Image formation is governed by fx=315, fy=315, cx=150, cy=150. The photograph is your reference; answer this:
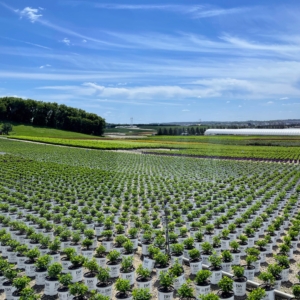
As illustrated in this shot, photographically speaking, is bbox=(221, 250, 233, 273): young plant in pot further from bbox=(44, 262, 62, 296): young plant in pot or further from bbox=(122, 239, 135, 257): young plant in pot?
bbox=(44, 262, 62, 296): young plant in pot

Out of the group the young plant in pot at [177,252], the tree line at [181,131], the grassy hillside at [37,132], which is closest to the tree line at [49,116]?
the grassy hillside at [37,132]

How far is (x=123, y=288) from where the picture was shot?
632 cm

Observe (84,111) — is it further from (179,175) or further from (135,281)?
(135,281)

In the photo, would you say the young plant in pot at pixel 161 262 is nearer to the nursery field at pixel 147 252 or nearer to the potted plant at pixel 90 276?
the nursery field at pixel 147 252

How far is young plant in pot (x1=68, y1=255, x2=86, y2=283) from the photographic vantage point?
24.7 feet

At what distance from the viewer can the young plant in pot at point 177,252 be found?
27.1 feet

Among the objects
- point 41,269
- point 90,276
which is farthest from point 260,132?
point 41,269

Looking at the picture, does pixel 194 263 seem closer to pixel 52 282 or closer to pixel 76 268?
pixel 76 268

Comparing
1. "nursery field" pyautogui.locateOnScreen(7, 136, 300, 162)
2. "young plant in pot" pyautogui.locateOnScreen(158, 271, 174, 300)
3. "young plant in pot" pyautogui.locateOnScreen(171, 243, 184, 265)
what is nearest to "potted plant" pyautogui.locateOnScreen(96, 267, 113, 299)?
"young plant in pot" pyautogui.locateOnScreen(158, 271, 174, 300)

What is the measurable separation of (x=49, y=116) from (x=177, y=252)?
347ft

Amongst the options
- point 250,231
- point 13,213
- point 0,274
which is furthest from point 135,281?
point 13,213

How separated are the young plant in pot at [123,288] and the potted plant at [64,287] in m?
1.05

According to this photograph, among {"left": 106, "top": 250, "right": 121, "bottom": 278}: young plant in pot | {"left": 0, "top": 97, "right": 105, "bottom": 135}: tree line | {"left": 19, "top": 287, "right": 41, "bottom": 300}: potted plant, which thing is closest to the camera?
{"left": 19, "top": 287, "right": 41, "bottom": 300}: potted plant

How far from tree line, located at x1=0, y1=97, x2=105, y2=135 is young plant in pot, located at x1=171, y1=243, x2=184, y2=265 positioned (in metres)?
99.2
